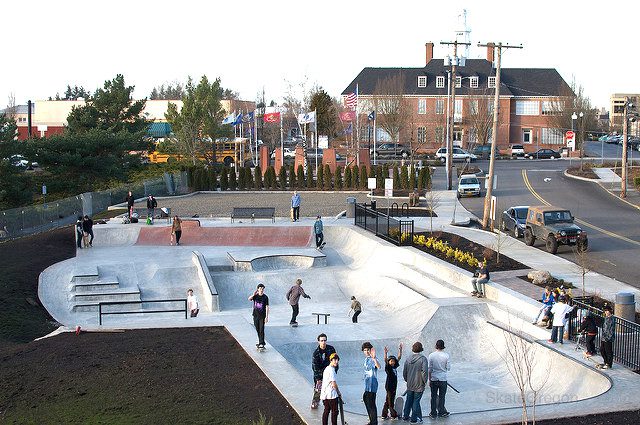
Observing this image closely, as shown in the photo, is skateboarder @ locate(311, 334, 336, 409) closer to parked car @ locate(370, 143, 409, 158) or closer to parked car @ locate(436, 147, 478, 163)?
parked car @ locate(436, 147, 478, 163)

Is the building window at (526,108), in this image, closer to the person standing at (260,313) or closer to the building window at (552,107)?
the building window at (552,107)

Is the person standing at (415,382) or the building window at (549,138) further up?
the building window at (549,138)

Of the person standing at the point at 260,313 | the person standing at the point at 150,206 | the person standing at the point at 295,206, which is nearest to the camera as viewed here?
the person standing at the point at 260,313

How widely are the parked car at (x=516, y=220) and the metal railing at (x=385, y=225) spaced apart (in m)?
4.22

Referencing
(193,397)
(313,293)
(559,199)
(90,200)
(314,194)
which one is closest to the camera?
(193,397)

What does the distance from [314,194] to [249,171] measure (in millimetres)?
5502

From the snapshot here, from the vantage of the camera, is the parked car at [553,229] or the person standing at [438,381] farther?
the parked car at [553,229]

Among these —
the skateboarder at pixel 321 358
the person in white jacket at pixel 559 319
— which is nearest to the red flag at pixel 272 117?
the person in white jacket at pixel 559 319

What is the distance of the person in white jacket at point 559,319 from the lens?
17.3m

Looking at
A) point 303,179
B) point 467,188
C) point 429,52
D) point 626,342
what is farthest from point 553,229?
point 429,52

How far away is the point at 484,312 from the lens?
20969 millimetres

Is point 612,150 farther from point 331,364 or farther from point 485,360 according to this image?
point 331,364

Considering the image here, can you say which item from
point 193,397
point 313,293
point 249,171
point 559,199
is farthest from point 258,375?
point 249,171

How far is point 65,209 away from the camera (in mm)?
39469
